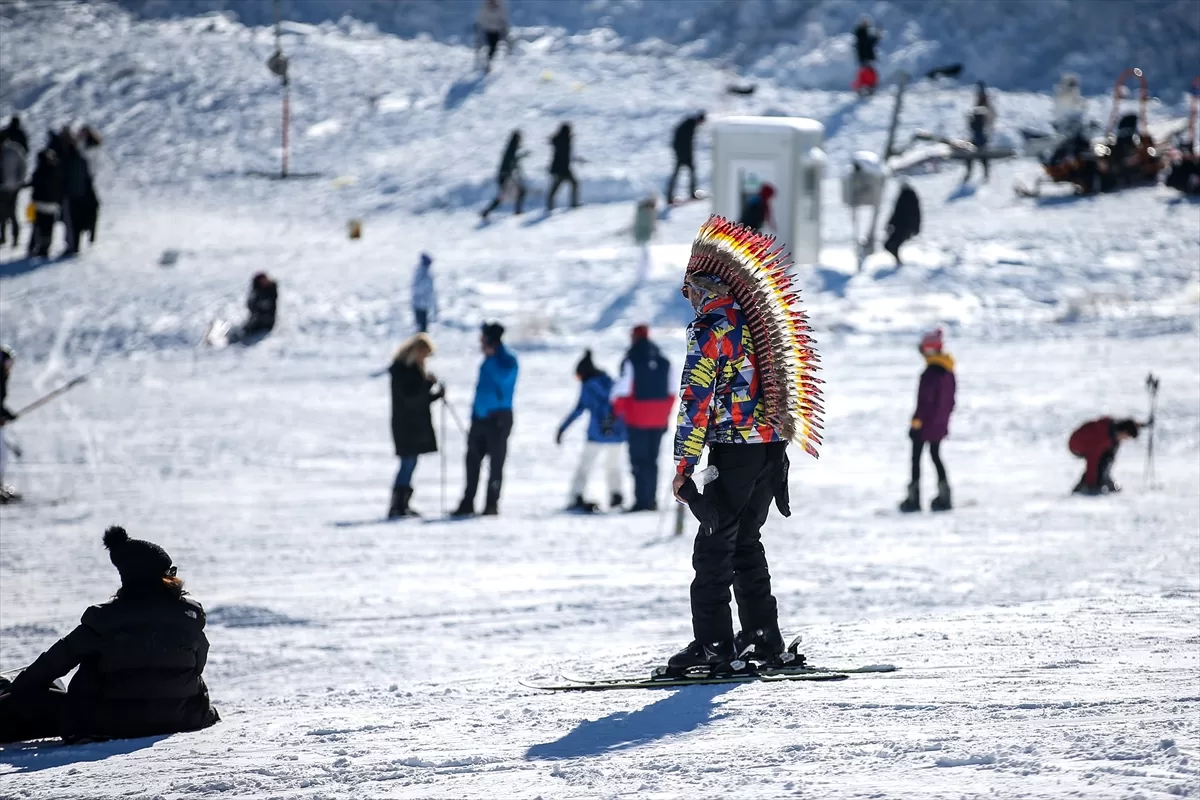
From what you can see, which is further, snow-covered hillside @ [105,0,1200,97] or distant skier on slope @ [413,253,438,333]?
snow-covered hillside @ [105,0,1200,97]

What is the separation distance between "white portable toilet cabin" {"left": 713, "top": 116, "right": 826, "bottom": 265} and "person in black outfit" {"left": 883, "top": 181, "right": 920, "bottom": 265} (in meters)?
1.04

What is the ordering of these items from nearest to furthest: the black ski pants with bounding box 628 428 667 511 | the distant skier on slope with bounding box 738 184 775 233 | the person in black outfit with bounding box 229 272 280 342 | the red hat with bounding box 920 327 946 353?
the red hat with bounding box 920 327 946 353 < the black ski pants with bounding box 628 428 667 511 < the person in black outfit with bounding box 229 272 280 342 < the distant skier on slope with bounding box 738 184 775 233

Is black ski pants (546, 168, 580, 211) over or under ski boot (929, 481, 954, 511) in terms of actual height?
over

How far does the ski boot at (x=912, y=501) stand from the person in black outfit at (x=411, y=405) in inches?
140

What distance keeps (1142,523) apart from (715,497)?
18.9 feet

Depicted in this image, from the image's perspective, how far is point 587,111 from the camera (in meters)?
31.6

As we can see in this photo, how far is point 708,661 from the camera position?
5.84 metres

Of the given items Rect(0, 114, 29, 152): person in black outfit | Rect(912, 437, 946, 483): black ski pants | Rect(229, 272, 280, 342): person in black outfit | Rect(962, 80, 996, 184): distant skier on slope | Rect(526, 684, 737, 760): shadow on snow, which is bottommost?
Rect(526, 684, 737, 760): shadow on snow

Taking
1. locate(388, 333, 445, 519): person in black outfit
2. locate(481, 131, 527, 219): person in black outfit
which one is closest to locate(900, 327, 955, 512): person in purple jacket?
locate(388, 333, 445, 519): person in black outfit

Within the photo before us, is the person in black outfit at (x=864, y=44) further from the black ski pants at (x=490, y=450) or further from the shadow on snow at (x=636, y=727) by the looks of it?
the shadow on snow at (x=636, y=727)

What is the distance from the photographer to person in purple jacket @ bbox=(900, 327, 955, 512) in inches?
461

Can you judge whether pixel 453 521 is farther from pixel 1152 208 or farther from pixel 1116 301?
pixel 1152 208

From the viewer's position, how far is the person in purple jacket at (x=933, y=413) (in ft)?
38.4

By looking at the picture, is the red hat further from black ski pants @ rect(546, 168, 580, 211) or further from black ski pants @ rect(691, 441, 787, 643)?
black ski pants @ rect(546, 168, 580, 211)
